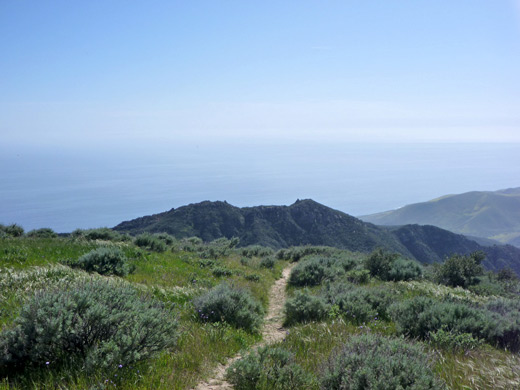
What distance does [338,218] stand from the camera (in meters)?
61.6

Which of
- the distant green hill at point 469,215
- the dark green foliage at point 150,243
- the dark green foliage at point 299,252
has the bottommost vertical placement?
the distant green hill at point 469,215

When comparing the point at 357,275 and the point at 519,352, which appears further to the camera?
the point at 357,275

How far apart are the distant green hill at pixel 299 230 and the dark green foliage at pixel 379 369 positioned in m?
46.5

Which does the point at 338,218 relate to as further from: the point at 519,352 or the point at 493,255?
the point at 519,352

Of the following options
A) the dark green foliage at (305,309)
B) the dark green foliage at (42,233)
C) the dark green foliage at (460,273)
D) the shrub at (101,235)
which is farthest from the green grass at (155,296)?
the dark green foliage at (460,273)

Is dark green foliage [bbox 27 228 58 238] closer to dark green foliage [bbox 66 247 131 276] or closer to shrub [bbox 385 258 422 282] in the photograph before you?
dark green foliage [bbox 66 247 131 276]

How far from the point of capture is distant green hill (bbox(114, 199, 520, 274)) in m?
53.5

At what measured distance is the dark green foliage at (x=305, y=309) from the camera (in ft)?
23.4

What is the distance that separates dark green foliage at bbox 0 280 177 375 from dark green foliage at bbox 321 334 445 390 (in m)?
2.26

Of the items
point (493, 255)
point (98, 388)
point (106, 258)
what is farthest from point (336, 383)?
point (493, 255)

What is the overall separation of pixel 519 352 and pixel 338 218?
57.5 metres

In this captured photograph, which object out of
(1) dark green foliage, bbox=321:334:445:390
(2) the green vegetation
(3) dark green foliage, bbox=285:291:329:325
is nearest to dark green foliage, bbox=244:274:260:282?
(2) the green vegetation

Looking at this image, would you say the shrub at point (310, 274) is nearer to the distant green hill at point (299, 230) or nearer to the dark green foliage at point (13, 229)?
the dark green foliage at point (13, 229)

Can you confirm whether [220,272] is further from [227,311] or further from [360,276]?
[227,311]
